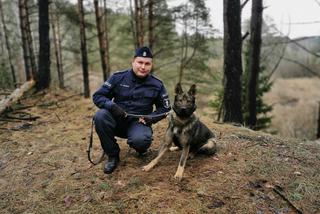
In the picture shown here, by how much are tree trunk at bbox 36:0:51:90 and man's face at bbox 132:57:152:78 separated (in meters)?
7.47

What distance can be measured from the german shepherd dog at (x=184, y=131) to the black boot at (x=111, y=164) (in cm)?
52

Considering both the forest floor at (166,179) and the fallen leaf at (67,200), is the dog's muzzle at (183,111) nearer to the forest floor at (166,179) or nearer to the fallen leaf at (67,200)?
the forest floor at (166,179)

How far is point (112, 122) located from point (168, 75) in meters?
18.5

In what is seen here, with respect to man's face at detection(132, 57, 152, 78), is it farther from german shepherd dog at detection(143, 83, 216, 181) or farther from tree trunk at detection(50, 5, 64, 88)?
tree trunk at detection(50, 5, 64, 88)

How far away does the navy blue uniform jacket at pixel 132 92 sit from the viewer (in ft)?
18.7

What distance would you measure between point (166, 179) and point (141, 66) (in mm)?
1811

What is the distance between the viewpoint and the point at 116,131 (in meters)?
5.89

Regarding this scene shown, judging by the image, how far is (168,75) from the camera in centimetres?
2394

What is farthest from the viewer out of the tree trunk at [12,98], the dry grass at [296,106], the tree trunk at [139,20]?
the dry grass at [296,106]

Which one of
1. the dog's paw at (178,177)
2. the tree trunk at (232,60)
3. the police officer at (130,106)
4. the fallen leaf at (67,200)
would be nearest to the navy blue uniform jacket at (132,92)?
the police officer at (130,106)

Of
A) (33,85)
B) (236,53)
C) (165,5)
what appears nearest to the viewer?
(236,53)

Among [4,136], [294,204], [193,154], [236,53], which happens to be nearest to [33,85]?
[4,136]

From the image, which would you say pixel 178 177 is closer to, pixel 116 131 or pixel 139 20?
pixel 116 131

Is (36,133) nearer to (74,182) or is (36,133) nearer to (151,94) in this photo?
(74,182)
